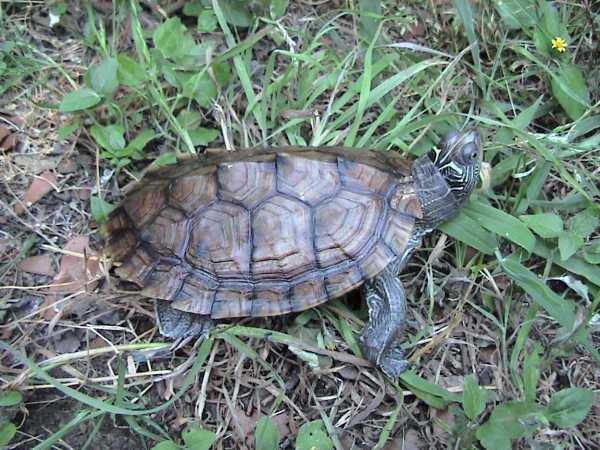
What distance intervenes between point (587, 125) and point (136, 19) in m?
2.75

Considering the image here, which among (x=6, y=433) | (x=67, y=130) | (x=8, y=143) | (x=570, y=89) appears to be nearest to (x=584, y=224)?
(x=570, y=89)

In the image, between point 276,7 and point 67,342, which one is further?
point 276,7

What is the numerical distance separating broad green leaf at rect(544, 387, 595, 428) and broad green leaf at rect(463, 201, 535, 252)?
0.80 meters

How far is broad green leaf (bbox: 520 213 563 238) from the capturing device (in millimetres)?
3045

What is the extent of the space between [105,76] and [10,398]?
1.75 meters

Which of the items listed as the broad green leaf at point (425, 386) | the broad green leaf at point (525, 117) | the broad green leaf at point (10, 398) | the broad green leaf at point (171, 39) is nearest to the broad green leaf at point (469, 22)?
the broad green leaf at point (525, 117)

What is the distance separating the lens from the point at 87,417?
261 cm

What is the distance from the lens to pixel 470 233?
3.12 m

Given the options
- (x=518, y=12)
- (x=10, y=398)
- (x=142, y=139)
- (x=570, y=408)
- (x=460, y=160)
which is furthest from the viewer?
(x=518, y=12)

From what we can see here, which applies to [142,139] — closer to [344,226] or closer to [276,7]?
[276,7]

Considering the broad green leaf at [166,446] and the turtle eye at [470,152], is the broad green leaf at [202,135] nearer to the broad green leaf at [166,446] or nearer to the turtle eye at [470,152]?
the turtle eye at [470,152]

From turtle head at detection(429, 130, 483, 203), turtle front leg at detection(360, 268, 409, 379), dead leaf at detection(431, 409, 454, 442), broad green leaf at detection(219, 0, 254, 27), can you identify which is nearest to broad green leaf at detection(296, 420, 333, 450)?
turtle front leg at detection(360, 268, 409, 379)

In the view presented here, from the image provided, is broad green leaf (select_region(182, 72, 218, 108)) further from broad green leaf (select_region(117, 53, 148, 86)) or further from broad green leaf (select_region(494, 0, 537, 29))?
broad green leaf (select_region(494, 0, 537, 29))

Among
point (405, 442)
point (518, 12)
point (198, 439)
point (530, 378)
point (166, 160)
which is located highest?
point (518, 12)
